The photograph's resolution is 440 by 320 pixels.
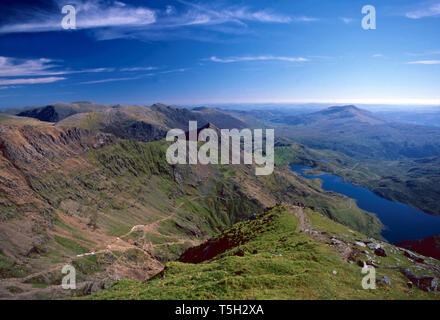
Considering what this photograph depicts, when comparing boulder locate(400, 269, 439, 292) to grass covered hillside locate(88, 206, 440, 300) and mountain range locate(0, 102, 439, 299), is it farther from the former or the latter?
grass covered hillside locate(88, 206, 440, 300)

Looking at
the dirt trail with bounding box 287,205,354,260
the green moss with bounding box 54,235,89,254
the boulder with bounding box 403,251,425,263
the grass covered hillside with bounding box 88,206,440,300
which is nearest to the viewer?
the grass covered hillside with bounding box 88,206,440,300

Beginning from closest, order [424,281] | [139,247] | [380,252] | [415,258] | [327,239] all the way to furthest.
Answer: [424,281] < [380,252] < [415,258] < [327,239] < [139,247]

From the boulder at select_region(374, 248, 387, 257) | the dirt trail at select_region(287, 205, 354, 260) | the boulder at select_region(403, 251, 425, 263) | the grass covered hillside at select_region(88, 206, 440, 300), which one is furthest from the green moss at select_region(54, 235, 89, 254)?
the boulder at select_region(403, 251, 425, 263)

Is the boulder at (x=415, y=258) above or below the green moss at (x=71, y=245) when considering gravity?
above

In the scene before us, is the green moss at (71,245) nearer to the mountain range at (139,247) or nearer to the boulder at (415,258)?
the mountain range at (139,247)

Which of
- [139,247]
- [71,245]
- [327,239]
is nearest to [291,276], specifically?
[327,239]

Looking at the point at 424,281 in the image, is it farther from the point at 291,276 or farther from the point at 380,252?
the point at 291,276

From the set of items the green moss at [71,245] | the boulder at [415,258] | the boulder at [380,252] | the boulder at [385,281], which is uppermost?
the boulder at [385,281]

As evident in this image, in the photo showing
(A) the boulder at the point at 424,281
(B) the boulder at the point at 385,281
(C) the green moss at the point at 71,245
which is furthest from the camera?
(C) the green moss at the point at 71,245

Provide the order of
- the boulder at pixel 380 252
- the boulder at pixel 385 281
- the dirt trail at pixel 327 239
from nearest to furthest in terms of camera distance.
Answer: the boulder at pixel 385 281
the dirt trail at pixel 327 239
the boulder at pixel 380 252

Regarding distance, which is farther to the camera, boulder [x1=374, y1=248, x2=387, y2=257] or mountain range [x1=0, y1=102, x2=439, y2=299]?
boulder [x1=374, y1=248, x2=387, y2=257]

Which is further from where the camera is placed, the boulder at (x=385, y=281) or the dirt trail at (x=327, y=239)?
the dirt trail at (x=327, y=239)

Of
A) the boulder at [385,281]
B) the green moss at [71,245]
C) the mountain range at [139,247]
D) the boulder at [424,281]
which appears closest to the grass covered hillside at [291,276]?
the boulder at [385,281]
